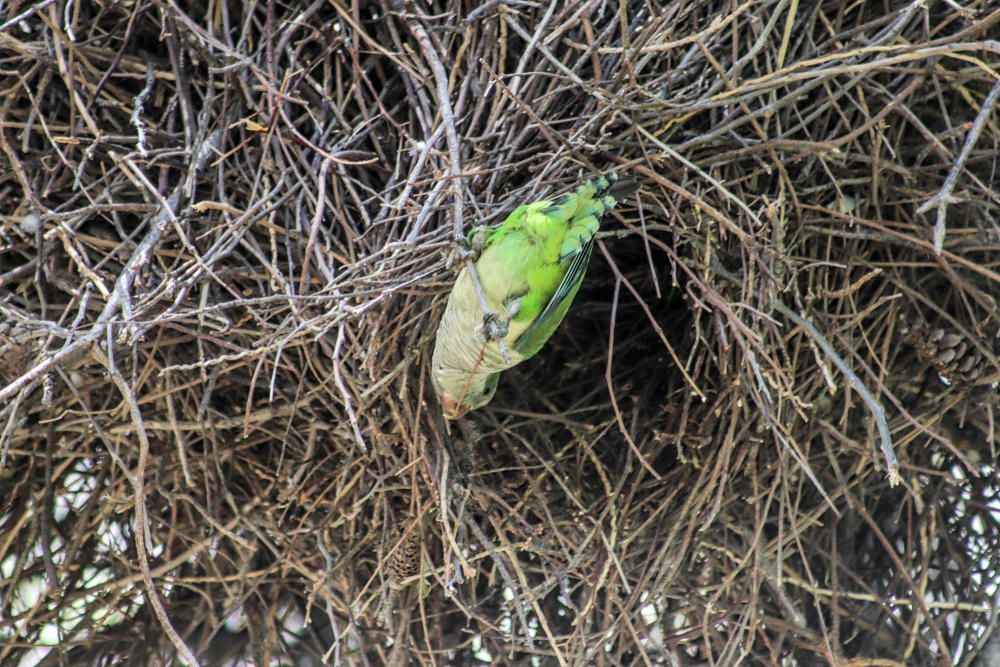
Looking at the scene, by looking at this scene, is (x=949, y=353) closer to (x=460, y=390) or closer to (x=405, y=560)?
(x=460, y=390)

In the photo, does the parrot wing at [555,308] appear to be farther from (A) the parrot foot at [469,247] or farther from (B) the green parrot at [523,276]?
(A) the parrot foot at [469,247]

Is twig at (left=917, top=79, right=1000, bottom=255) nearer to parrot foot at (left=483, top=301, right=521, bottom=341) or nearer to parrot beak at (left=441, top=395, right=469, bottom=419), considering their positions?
parrot foot at (left=483, top=301, right=521, bottom=341)

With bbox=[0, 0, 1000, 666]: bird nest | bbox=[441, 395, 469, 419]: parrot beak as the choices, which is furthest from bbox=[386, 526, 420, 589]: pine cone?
bbox=[441, 395, 469, 419]: parrot beak

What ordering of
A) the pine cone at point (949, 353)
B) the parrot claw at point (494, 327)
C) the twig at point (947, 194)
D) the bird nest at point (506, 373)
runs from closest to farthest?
the twig at point (947, 194) < the parrot claw at point (494, 327) < the bird nest at point (506, 373) < the pine cone at point (949, 353)

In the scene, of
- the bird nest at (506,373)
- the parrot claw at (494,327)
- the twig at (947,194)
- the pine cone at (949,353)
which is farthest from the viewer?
the pine cone at (949,353)

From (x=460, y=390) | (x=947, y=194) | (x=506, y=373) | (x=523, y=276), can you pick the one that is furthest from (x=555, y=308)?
(x=947, y=194)

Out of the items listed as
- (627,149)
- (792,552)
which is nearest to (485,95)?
(627,149)

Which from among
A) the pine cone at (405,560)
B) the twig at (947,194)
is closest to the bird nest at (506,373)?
the pine cone at (405,560)
